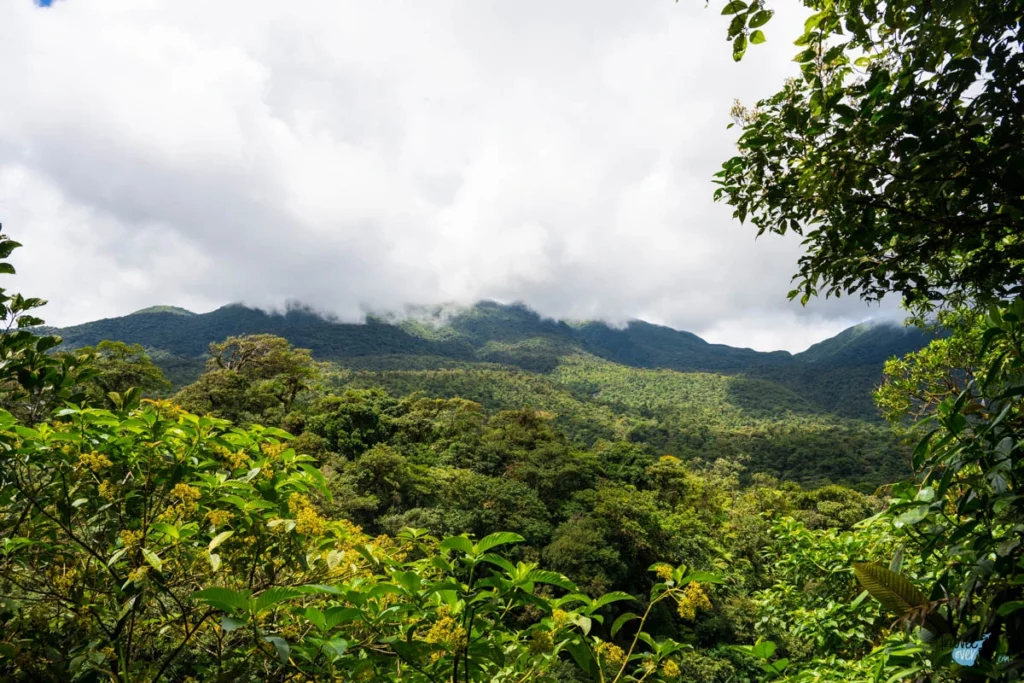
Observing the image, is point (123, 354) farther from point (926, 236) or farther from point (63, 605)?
point (926, 236)

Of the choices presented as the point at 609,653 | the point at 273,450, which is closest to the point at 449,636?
the point at 609,653

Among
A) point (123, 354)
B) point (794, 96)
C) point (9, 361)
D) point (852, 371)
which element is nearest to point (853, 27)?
point (794, 96)

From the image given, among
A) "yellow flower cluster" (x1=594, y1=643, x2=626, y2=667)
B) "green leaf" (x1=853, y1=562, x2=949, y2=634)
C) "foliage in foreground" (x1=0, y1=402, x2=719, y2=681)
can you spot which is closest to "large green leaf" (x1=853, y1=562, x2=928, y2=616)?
"green leaf" (x1=853, y1=562, x2=949, y2=634)

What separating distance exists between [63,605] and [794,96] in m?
3.01

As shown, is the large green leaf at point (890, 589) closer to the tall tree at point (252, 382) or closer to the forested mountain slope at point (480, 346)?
the tall tree at point (252, 382)

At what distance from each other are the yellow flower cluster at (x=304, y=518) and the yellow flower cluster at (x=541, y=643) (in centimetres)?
74

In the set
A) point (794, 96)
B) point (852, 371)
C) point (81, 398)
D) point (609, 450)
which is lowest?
point (609, 450)

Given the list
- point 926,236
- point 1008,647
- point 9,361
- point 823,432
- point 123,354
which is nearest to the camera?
point 1008,647

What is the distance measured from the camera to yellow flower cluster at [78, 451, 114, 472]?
1.39 metres

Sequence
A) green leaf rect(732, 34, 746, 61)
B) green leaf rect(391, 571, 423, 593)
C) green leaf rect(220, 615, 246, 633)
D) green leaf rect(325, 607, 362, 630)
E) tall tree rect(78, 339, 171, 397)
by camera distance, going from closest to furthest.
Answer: green leaf rect(220, 615, 246, 633) < green leaf rect(325, 607, 362, 630) < green leaf rect(391, 571, 423, 593) < green leaf rect(732, 34, 746, 61) < tall tree rect(78, 339, 171, 397)

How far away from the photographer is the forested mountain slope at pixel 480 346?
89.0 meters

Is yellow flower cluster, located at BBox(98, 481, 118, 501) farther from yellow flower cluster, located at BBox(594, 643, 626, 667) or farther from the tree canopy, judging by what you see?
the tree canopy

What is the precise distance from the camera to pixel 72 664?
1.21m

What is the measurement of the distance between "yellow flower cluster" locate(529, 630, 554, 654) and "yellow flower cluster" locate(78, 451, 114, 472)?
4.31 ft
